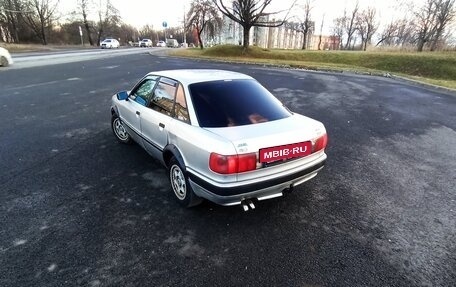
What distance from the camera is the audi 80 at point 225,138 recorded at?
8.89ft

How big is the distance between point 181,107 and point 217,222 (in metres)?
1.37

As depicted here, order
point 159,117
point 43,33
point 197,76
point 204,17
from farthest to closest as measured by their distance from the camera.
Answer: point 43,33 < point 204,17 < point 197,76 < point 159,117

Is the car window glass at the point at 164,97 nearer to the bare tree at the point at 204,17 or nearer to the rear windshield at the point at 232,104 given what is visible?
the rear windshield at the point at 232,104

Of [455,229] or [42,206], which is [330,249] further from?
[42,206]

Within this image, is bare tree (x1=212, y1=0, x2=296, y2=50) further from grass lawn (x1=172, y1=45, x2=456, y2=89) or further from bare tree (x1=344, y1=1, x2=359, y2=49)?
bare tree (x1=344, y1=1, x2=359, y2=49)

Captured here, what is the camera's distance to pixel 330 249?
2.74 metres

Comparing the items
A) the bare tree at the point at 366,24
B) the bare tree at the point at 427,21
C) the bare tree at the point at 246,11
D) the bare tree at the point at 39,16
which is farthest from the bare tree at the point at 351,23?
the bare tree at the point at 39,16

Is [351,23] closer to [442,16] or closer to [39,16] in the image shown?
[442,16]

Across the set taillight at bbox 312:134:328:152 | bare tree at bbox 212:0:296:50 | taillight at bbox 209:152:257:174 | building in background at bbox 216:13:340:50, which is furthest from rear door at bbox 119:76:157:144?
building in background at bbox 216:13:340:50

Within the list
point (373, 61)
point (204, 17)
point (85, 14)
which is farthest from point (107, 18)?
point (373, 61)

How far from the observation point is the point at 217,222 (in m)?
3.09

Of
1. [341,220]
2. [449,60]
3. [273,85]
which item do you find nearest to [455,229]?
[341,220]

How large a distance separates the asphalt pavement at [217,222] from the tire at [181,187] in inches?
4.6

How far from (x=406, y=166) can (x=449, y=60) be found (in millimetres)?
22156
